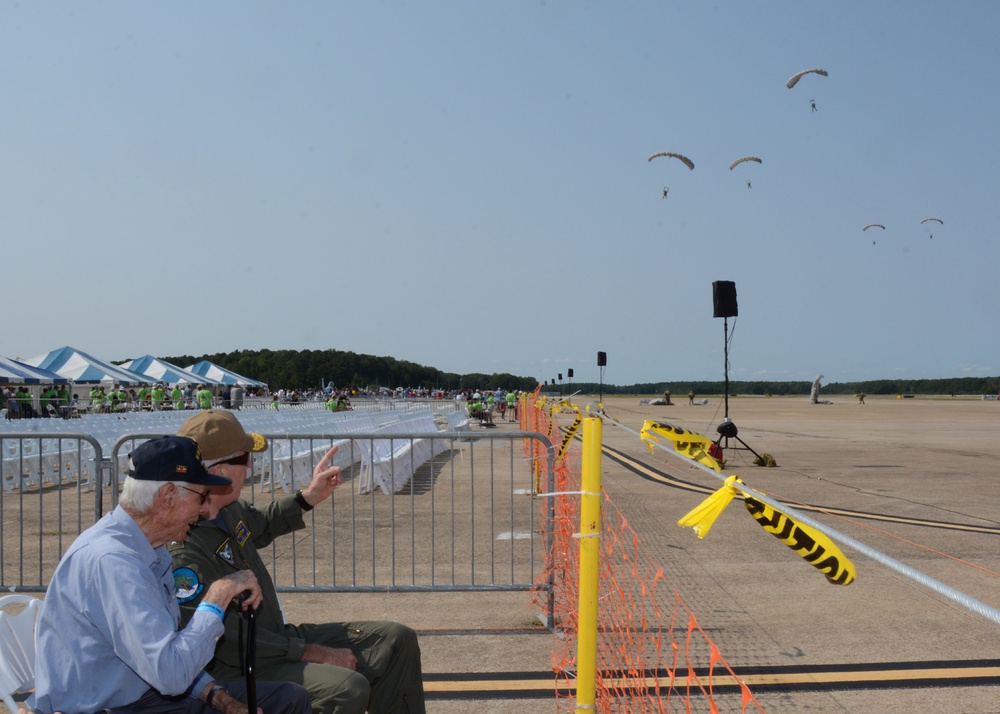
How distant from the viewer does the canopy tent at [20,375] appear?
27906mm

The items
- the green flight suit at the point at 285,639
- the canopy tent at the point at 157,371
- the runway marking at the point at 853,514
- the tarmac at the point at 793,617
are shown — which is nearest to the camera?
the green flight suit at the point at 285,639

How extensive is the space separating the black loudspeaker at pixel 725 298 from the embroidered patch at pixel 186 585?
13.5 metres

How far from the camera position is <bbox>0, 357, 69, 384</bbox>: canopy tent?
27906 millimetres

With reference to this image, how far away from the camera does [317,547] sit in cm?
810

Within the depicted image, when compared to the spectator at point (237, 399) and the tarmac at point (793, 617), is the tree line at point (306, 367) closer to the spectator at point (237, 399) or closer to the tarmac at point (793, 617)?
the spectator at point (237, 399)

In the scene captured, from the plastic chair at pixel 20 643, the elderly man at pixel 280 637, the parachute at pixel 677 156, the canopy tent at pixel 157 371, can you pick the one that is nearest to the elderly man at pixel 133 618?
the elderly man at pixel 280 637

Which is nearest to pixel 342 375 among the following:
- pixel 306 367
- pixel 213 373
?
pixel 306 367

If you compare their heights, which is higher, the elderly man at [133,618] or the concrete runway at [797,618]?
the elderly man at [133,618]

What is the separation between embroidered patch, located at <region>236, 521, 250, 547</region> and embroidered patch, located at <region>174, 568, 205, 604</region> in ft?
1.96

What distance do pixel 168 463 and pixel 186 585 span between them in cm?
47

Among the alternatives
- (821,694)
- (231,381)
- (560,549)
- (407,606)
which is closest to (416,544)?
(407,606)

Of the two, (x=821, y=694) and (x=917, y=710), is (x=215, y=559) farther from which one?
(x=917, y=710)

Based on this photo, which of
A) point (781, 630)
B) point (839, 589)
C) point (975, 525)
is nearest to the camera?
point (781, 630)

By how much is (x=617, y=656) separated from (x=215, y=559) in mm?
2447
